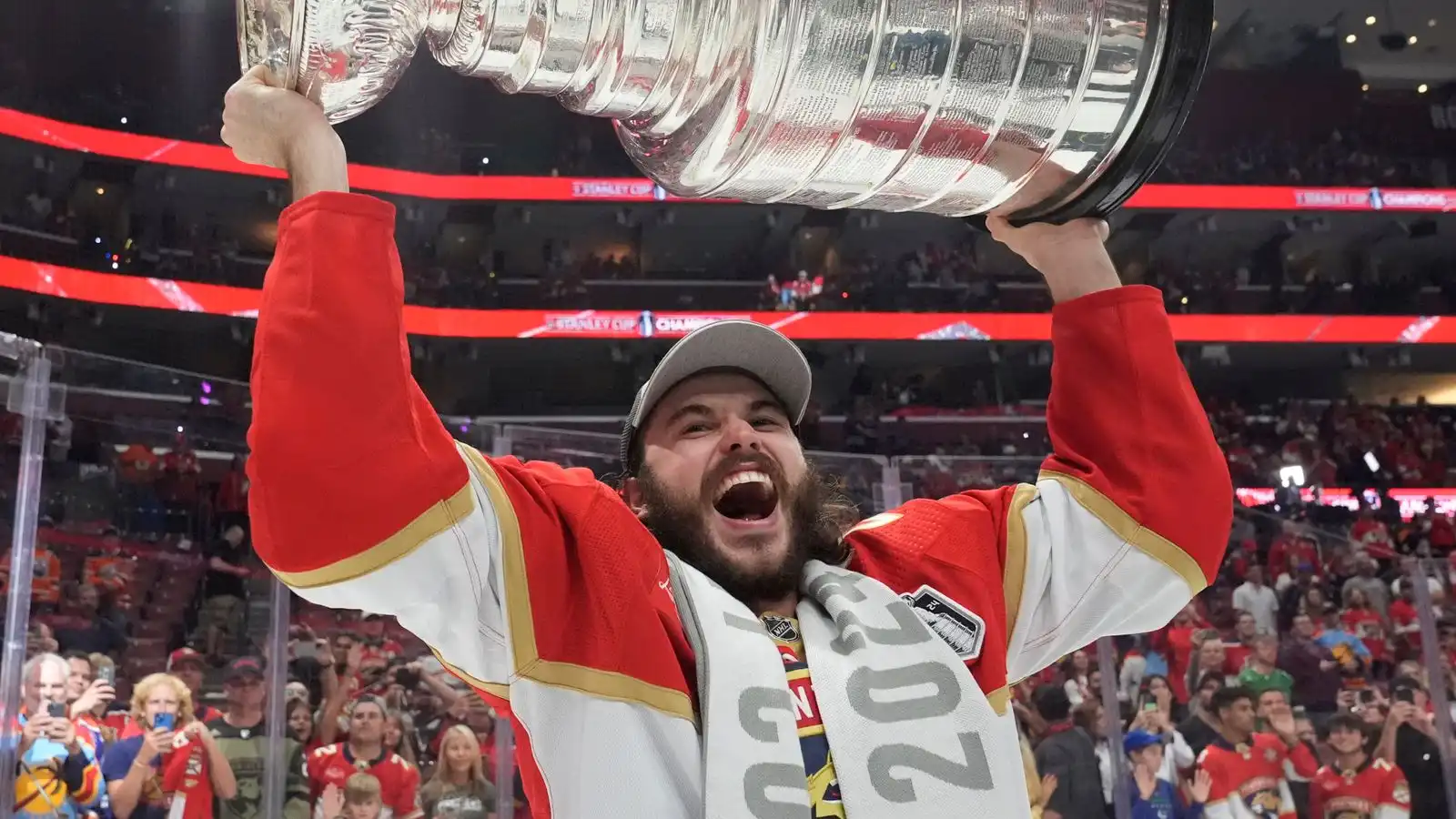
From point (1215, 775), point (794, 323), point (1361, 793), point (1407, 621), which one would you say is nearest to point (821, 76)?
point (1215, 775)

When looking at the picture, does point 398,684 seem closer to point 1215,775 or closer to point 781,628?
point 781,628

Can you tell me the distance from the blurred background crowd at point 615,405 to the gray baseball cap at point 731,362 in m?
2.05

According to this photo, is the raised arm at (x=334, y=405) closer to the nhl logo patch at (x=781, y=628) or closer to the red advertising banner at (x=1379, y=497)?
the nhl logo patch at (x=781, y=628)

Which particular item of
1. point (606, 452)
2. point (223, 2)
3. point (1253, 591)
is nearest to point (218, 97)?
point (223, 2)

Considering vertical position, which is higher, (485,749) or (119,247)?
(119,247)

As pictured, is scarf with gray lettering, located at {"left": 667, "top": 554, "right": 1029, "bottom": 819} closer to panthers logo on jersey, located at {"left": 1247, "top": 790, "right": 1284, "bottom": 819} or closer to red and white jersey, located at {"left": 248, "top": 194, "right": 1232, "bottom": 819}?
red and white jersey, located at {"left": 248, "top": 194, "right": 1232, "bottom": 819}

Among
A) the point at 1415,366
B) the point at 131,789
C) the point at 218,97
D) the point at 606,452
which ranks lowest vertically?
the point at 131,789

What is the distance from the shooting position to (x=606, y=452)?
357cm

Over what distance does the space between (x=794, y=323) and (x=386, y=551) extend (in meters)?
10.2

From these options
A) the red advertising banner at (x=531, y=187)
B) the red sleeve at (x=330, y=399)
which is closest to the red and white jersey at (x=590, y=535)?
the red sleeve at (x=330, y=399)

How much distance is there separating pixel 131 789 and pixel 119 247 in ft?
26.9

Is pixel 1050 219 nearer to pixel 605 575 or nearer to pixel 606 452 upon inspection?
pixel 605 575

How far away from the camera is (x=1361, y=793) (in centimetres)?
397

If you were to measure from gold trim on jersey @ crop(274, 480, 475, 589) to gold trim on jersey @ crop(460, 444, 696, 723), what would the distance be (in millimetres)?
64
